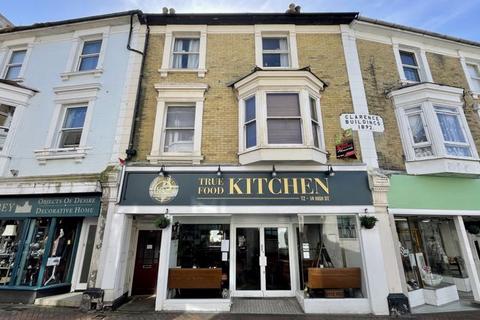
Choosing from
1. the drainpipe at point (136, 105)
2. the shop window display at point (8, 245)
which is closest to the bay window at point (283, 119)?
the drainpipe at point (136, 105)

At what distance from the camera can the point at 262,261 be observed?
7660mm

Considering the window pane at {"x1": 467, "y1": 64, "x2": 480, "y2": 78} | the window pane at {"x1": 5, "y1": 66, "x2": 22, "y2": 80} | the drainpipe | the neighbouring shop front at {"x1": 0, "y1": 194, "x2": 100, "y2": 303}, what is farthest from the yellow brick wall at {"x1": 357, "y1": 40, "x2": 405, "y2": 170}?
the window pane at {"x1": 5, "y1": 66, "x2": 22, "y2": 80}

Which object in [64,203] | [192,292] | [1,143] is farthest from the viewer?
[1,143]

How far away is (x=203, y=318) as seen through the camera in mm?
5910

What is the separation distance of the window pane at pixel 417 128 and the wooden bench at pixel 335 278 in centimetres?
500

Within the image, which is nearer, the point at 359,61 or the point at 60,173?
the point at 60,173

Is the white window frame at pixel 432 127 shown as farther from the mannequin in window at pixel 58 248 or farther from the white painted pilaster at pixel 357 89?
the mannequin in window at pixel 58 248

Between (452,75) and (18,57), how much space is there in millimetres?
18053

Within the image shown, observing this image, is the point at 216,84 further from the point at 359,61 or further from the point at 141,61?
the point at 359,61

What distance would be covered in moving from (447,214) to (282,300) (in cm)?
584

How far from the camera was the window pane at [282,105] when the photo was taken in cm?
766

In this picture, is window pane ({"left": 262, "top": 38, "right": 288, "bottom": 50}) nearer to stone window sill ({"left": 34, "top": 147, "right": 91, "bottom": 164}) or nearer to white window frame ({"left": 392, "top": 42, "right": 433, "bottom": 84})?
white window frame ({"left": 392, "top": 42, "right": 433, "bottom": 84})

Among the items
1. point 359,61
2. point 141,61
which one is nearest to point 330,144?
point 359,61

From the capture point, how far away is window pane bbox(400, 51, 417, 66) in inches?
382
